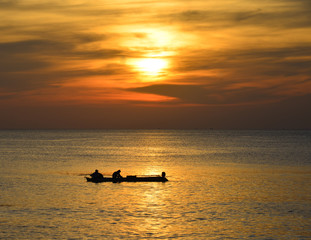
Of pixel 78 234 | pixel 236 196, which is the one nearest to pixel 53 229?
pixel 78 234

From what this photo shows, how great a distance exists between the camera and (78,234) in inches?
1142

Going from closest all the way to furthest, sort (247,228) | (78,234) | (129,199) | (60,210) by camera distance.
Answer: (78,234) < (247,228) < (60,210) < (129,199)

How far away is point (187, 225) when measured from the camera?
31391mm

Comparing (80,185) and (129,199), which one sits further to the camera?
(80,185)

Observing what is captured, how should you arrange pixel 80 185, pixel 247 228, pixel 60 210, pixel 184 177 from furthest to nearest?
pixel 184 177
pixel 80 185
pixel 60 210
pixel 247 228

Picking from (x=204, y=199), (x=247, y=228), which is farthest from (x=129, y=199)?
(x=247, y=228)

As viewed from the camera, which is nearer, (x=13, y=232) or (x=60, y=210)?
(x=13, y=232)

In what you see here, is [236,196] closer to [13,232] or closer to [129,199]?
[129,199]

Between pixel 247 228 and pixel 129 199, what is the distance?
1482cm

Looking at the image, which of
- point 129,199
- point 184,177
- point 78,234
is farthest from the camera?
point 184,177

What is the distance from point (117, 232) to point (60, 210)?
358 inches

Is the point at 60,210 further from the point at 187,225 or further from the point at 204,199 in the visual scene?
the point at 204,199

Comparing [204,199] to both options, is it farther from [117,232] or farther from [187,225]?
[117,232]

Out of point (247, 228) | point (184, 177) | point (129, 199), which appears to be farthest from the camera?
point (184, 177)
